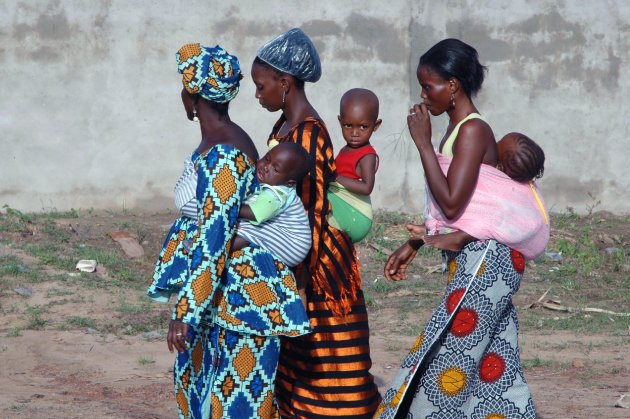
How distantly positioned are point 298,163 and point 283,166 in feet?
0.21

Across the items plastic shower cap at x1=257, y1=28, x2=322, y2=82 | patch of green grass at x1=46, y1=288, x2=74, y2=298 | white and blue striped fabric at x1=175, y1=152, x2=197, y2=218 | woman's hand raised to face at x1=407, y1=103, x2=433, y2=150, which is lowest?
patch of green grass at x1=46, y1=288, x2=74, y2=298

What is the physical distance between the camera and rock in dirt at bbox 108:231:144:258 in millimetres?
8180

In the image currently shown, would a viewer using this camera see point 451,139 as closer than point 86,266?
Yes

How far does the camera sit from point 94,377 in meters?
5.21

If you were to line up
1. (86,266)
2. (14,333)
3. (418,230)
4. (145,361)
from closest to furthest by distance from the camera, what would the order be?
1. (418,230)
2. (145,361)
3. (14,333)
4. (86,266)

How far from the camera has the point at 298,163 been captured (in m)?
2.94

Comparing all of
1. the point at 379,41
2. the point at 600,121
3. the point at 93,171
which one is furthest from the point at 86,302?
the point at 600,121

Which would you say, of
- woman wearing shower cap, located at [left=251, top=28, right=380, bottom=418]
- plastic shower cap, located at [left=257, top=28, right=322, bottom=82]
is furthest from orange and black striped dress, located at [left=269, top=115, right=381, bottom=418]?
plastic shower cap, located at [left=257, top=28, right=322, bottom=82]

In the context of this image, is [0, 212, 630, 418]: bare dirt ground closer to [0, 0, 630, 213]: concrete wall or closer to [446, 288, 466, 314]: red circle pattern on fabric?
[0, 0, 630, 213]: concrete wall

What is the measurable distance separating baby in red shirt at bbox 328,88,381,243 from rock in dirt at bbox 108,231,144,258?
16.5 feet

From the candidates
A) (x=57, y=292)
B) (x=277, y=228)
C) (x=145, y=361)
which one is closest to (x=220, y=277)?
(x=277, y=228)

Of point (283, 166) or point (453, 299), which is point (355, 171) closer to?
point (283, 166)

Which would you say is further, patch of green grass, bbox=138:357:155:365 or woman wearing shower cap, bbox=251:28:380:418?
patch of green grass, bbox=138:357:155:365

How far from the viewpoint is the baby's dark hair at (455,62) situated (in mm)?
2982
